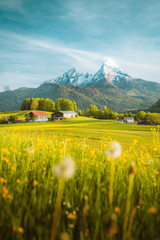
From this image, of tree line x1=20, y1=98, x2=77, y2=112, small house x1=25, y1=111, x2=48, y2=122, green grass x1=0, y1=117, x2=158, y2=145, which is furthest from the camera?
tree line x1=20, y1=98, x2=77, y2=112

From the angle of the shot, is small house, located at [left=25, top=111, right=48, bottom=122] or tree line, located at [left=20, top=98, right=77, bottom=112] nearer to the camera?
small house, located at [left=25, top=111, right=48, bottom=122]

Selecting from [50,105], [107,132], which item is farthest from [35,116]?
[107,132]

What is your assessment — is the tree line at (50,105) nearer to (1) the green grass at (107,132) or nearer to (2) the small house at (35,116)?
(2) the small house at (35,116)

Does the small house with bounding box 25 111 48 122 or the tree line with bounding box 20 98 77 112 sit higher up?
the tree line with bounding box 20 98 77 112

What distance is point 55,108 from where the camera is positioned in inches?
4747

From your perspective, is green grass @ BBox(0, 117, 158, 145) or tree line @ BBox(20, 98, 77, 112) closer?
green grass @ BBox(0, 117, 158, 145)

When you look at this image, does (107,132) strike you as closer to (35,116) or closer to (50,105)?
(35,116)

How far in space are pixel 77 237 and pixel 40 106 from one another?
124 m

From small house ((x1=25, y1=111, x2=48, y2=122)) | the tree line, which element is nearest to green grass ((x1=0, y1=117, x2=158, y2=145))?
small house ((x1=25, y1=111, x2=48, y2=122))

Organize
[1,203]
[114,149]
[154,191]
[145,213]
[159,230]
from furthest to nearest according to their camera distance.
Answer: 1. [154,191]
2. [145,213]
3. [1,203]
4. [159,230]
5. [114,149]

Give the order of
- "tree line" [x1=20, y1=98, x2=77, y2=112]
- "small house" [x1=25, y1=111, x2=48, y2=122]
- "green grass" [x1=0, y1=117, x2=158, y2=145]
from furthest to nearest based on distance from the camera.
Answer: "tree line" [x1=20, y1=98, x2=77, y2=112]
"small house" [x1=25, y1=111, x2=48, y2=122]
"green grass" [x1=0, y1=117, x2=158, y2=145]

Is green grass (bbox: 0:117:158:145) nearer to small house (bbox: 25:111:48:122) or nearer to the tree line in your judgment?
small house (bbox: 25:111:48:122)

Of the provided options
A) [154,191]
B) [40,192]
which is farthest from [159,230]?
[40,192]

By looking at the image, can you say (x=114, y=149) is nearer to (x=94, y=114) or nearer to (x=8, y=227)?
(x=8, y=227)
